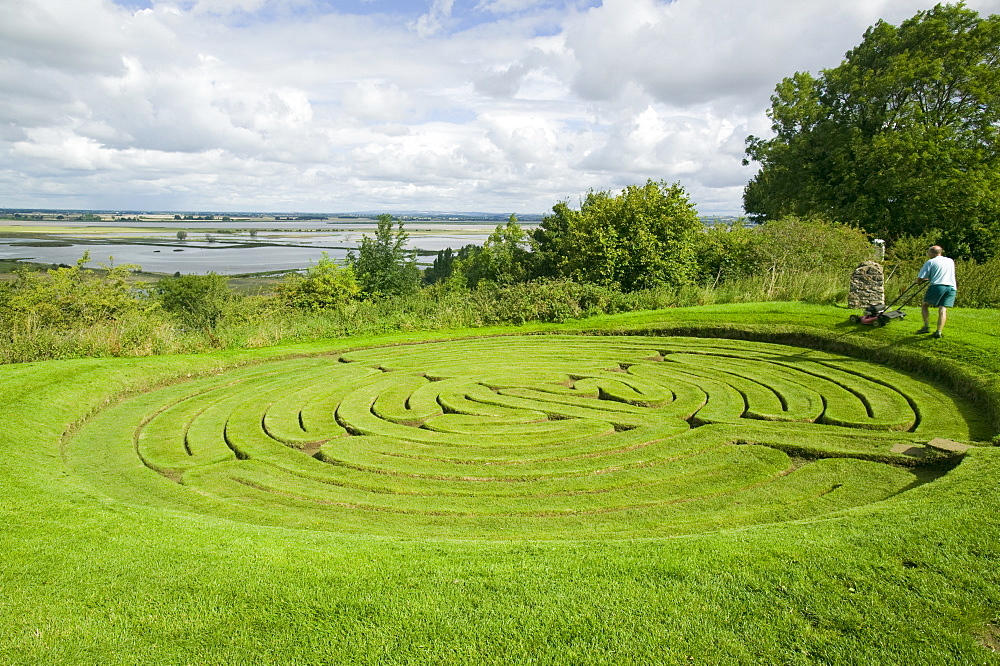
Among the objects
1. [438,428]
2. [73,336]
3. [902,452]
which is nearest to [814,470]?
[902,452]

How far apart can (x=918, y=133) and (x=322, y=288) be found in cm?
3548

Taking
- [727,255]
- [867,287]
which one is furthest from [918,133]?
[867,287]

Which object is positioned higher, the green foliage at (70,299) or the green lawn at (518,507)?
the green foliage at (70,299)

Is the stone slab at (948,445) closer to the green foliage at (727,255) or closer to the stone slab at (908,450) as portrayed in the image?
the stone slab at (908,450)

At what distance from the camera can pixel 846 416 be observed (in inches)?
423

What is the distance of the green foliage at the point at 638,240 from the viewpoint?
26.5 meters

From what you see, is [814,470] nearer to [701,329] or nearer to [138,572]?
[138,572]

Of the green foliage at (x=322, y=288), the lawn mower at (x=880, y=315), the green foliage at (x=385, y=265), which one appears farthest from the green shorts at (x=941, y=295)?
the green foliage at (x=385, y=265)

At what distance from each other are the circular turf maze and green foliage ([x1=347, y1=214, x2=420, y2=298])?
2406 centimetres

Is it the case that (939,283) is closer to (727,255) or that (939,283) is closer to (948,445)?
(948,445)

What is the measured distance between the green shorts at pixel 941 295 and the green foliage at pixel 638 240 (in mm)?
12089

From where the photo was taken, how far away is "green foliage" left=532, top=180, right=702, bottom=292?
26.5 m

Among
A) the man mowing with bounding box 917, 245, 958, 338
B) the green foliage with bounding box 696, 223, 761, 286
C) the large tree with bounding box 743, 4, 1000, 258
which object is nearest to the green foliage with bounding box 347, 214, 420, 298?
the green foliage with bounding box 696, 223, 761, 286

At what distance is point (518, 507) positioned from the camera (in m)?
8.15
